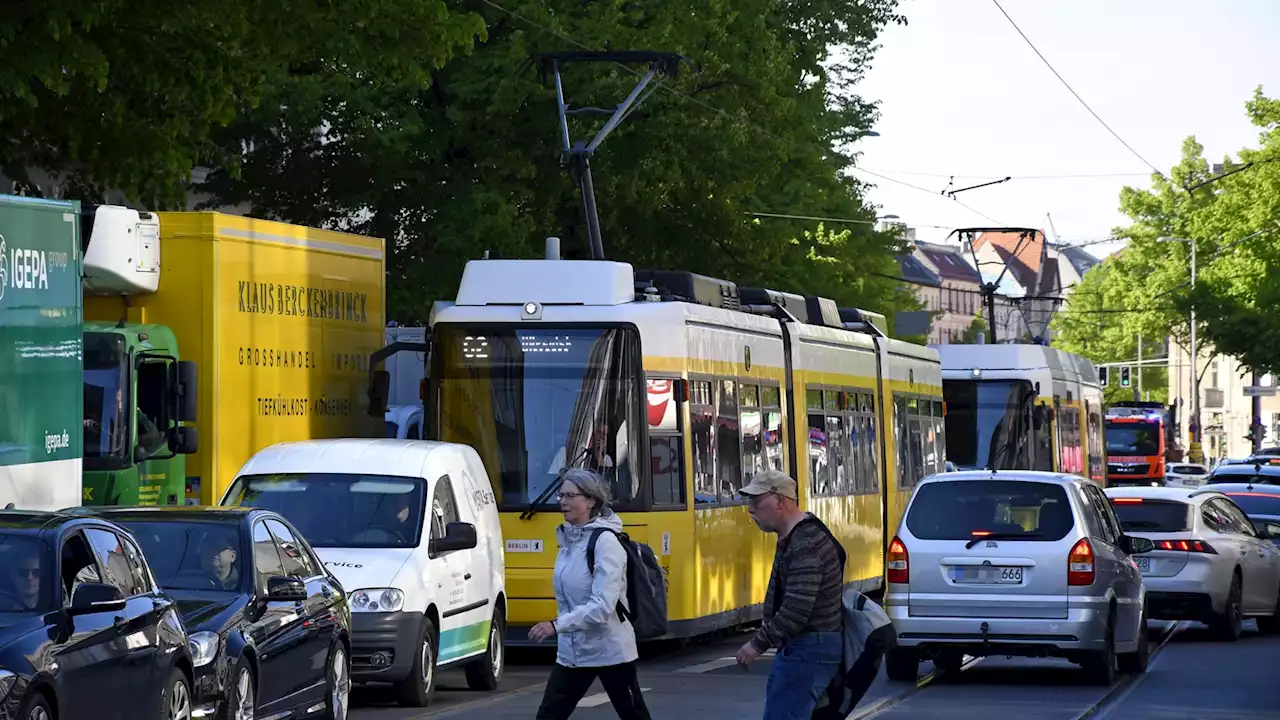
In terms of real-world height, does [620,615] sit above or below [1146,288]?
below

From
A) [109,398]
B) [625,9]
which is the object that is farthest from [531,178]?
[109,398]

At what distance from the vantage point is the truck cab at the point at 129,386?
17797 millimetres

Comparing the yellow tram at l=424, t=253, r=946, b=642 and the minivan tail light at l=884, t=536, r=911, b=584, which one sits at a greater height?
the yellow tram at l=424, t=253, r=946, b=642

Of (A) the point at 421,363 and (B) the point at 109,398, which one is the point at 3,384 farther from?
(A) the point at 421,363

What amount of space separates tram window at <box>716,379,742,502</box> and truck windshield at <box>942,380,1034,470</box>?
15005 mm

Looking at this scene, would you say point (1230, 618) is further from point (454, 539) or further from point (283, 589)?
point (283, 589)

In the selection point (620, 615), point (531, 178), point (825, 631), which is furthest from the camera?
point (531, 178)

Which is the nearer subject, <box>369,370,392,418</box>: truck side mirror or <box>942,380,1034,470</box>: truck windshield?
<box>369,370,392,418</box>: truck side mirror

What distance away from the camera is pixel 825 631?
964 cm

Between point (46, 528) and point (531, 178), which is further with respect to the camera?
point (531, 178)

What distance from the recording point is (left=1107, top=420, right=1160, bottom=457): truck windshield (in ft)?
222

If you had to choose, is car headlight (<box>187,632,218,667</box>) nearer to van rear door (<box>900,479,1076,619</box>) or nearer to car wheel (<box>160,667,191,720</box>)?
car wheel (<box>160,667,191,720</box>)

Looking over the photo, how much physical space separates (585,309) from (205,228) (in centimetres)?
312

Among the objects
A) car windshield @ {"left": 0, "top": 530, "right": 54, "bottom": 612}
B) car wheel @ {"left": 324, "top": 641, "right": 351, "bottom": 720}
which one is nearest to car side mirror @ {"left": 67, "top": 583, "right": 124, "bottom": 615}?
car windshield @ {"left": 0, "top": 530, "right": 54, "bottom": 612}
